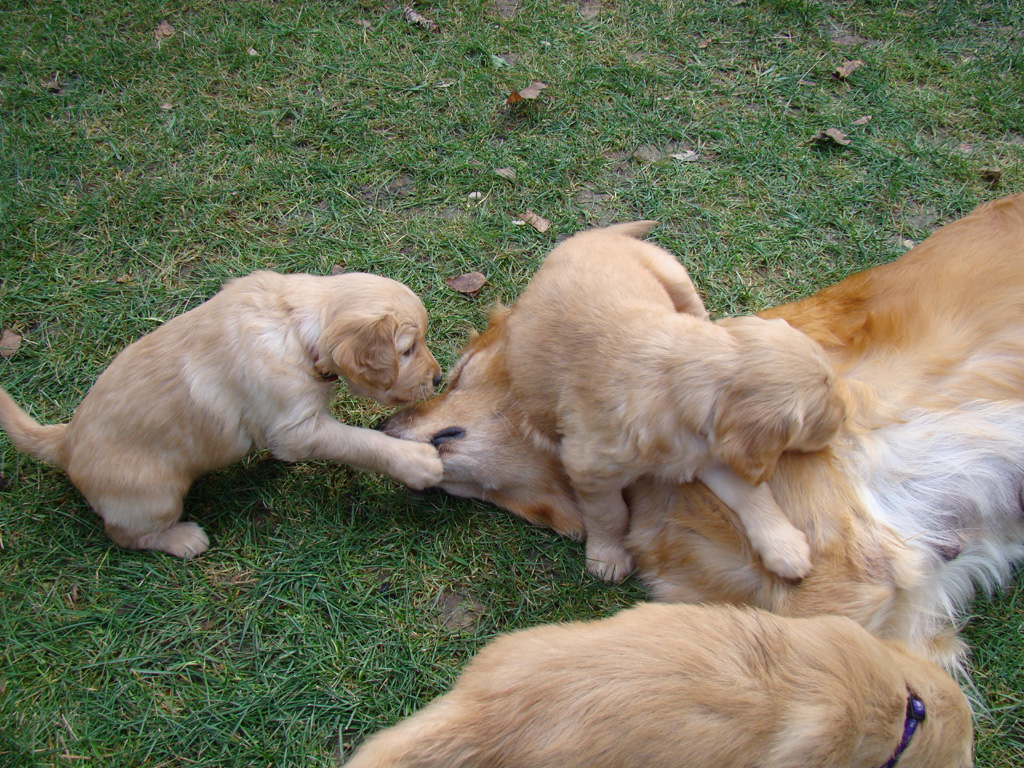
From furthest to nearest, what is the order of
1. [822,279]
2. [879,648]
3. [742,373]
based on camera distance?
1. [822,279]
2. [742,373]
3. [879,648]

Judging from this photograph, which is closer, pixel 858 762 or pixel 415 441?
pixel 858 762

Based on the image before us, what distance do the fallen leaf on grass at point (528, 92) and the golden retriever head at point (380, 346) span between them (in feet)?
7.11

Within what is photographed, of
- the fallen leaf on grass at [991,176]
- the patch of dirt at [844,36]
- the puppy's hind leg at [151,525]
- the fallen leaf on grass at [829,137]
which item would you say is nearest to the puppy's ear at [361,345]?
the puppy's hind leg at [151,525]

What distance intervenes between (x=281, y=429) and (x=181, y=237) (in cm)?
178

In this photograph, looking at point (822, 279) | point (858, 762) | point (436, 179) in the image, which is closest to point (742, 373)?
point (858, 762)

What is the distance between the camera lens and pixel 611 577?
9.28 ft

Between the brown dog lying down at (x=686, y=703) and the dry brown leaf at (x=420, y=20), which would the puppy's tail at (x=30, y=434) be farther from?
the dry brown leaf at (x=420, y=20)

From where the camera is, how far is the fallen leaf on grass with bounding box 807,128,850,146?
444 cm

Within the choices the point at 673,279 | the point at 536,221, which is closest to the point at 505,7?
the point at 536,221

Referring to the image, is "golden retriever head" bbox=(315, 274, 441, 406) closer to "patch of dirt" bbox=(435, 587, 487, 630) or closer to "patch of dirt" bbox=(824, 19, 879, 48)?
"patch of dirt" bbox=(435, 587, 487, 630)

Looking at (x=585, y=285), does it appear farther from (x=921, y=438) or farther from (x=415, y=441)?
(x=921, y=438)

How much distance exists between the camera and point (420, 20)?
5.02m

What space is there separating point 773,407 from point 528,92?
117 inches

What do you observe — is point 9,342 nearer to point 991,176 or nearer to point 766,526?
→ point 766,526
